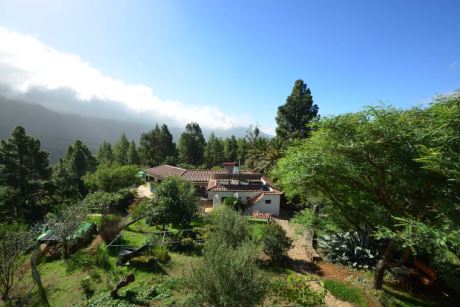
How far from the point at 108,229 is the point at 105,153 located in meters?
50.6

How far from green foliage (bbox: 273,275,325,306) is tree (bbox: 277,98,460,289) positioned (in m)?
2.98

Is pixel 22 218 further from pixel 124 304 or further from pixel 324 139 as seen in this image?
pixel 324 139

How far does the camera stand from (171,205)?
18203mm

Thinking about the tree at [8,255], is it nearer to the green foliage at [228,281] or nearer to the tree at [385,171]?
the green foliage at [228,281]

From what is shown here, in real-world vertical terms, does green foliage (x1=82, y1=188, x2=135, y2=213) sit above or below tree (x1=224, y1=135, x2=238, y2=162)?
below

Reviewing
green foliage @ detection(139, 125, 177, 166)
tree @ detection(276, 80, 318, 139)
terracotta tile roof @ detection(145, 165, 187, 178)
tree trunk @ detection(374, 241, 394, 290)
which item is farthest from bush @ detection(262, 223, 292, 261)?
green foliage @ detection(139, 125, 177, 166)

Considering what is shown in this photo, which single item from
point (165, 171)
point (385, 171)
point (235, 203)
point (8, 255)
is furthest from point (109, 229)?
point (165, 171)

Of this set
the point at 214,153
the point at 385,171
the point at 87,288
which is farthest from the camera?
the point at 214,153

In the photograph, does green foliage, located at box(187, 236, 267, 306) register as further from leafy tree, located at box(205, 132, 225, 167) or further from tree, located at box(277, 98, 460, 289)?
leafy tree, located at box(205, 132, 225, 167)

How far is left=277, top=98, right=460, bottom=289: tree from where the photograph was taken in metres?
6.77

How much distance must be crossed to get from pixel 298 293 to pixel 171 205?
1079cm

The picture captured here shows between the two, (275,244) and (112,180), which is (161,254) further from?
(112,180)

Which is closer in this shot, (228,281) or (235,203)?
(228,281)

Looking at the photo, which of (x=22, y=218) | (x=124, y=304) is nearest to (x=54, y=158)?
(x=22, y=218)
